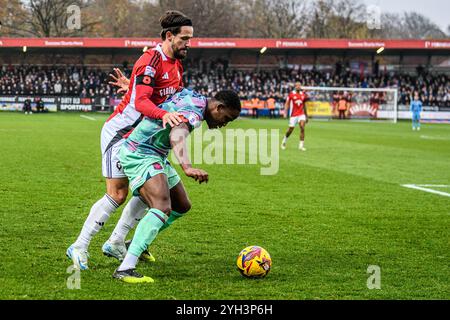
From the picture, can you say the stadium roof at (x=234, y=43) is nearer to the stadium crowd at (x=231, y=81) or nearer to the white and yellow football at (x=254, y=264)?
the stadium crowd at (x=231, y=81)

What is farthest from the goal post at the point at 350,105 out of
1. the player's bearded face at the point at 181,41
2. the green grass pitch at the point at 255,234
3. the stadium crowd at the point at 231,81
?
the player's bearded face at the point at 181,41

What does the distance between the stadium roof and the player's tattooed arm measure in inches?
2034

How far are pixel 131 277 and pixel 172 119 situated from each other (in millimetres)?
1410

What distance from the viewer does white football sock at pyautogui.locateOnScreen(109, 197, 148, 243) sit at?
691 cm

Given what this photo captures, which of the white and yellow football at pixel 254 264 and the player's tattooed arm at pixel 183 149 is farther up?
the player's tattooed arm at pixel 183 149

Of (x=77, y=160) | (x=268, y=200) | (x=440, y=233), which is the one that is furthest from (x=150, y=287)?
(x=77, y=160)

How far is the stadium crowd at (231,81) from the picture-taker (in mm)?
56562

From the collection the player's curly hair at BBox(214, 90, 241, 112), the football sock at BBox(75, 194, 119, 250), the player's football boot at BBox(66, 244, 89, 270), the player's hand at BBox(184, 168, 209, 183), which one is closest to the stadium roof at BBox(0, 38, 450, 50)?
the football sock at BBox(75, 194, 119, 250)

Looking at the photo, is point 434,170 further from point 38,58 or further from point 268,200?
point 38,58

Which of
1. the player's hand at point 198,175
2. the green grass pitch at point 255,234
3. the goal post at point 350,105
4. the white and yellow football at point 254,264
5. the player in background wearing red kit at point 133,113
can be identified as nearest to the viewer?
the player's hand at point 198,175

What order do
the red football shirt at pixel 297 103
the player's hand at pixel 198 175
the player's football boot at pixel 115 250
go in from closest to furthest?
the player's hand at pixel 198 175
the player's football boot at pixel 115 250
the red football shirt at pixel 297 103

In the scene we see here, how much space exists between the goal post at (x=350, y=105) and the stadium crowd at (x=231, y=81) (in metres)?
2.75

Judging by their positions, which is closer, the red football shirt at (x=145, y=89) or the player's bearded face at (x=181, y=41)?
the red football shirt at (x=145, y=89)

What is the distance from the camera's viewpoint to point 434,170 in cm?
1745
